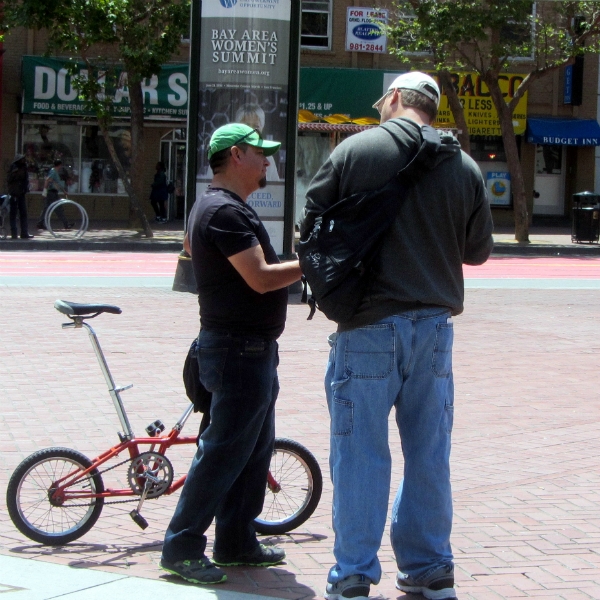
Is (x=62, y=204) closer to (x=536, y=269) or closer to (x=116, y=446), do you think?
(x=536, y=269)

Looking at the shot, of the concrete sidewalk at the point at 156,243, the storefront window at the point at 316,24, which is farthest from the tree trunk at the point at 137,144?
the storefront window at the point at 316,24

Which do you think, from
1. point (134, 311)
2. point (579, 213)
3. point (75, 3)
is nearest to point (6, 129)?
point (75, 3)

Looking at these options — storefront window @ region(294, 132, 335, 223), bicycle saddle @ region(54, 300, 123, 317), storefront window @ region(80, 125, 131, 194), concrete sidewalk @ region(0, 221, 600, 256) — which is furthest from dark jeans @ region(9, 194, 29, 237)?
bicycle saddle @ region(54, 300, 123, 317)

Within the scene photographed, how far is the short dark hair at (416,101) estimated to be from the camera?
13.1 ft

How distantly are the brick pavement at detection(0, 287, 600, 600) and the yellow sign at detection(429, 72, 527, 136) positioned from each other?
19.1 metres

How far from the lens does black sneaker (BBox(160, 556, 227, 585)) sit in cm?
422

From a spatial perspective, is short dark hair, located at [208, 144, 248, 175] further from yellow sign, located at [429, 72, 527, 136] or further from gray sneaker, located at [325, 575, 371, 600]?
yellow sign, located at [429, 72, 527, 136]

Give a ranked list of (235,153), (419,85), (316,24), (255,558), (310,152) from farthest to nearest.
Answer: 1. (316,24)
2. (310,152)
3. (255,558)
4. (235,153)
5. (419,85)

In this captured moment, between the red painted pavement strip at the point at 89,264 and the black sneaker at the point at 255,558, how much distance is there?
1301cm

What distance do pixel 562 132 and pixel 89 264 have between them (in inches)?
712

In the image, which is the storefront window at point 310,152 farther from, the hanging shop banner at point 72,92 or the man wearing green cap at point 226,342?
the man wearing green cap at point 226,342

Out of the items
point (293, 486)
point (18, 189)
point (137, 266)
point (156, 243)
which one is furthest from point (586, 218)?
point (293, 486)

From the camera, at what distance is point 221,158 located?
436 cm

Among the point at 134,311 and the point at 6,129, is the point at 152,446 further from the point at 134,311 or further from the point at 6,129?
the point at 6,129
